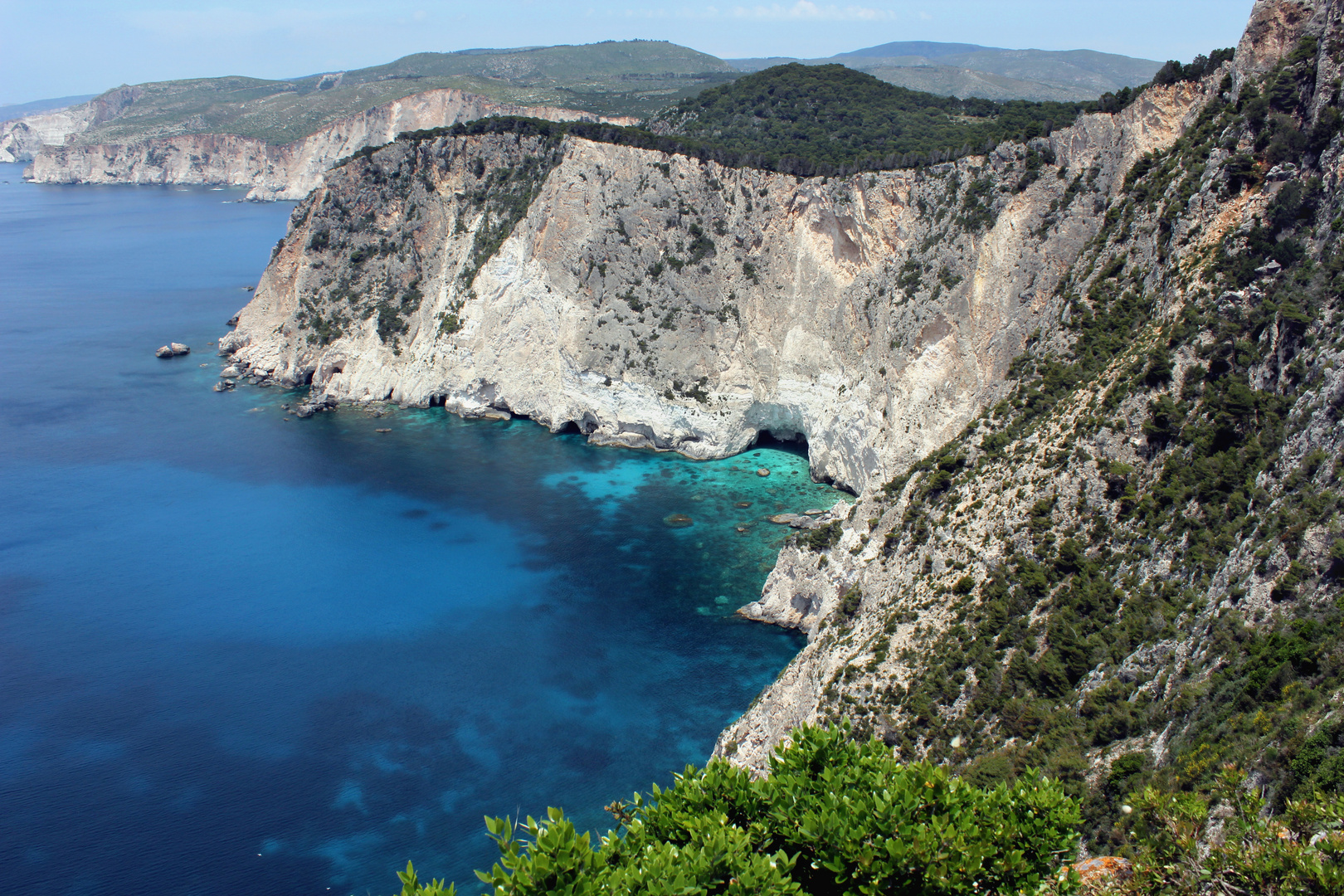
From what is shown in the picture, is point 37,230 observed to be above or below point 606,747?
above

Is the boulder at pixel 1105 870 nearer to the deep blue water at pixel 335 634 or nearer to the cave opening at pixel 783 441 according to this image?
the deep blue water at pixel 335 634

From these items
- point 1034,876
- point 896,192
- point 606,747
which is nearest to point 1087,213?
point 896,192

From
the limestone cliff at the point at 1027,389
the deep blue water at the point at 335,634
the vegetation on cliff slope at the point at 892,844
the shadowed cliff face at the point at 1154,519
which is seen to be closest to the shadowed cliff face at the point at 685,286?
the limestone cliff at the point at 1027,389

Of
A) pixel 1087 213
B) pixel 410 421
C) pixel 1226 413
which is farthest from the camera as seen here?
pixel 410 421

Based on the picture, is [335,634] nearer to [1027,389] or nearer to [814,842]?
[1027,389]

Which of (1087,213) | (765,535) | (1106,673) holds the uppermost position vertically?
(1087,213)

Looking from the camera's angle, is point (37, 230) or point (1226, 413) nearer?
point (1226, 413)

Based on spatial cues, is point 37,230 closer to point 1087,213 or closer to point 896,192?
point 896,192
